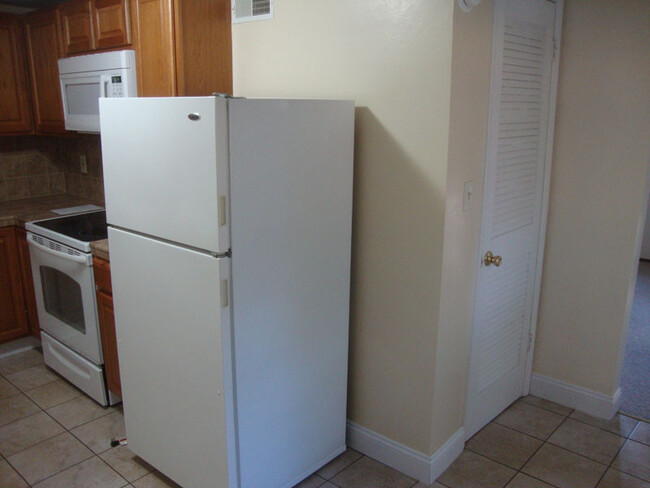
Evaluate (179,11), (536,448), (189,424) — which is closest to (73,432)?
(189,424)

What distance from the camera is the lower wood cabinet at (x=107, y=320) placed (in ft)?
8.31

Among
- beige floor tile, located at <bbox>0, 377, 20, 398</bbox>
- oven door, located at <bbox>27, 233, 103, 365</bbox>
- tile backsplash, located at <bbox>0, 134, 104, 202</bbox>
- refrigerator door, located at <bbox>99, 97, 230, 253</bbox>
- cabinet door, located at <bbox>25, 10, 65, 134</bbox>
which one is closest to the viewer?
refrigerator door, located at <bbox>99, 97, 230, 253</bbox>

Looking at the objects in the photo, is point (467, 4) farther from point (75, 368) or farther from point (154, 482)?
point (75, 368)

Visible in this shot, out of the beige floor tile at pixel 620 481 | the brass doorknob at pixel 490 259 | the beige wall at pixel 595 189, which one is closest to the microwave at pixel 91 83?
the brass doorknob at pixel 490 259

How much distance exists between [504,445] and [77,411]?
210 centimetres

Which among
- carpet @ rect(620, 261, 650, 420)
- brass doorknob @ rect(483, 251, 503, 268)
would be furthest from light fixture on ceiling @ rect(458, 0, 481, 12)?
carpet @ rect(620, 261, 650, 420)

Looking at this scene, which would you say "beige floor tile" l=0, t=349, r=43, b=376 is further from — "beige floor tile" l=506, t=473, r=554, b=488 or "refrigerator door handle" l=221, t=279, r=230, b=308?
"beige floor tile" l=506, t=473, r=554, b=488

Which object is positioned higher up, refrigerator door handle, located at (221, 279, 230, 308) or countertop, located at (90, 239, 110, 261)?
refrigerator door handle, located at (221, 279, 230, 308)

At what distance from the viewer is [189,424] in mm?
2004

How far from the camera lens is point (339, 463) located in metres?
2.38

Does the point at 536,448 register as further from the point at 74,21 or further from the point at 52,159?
the point at 52,159

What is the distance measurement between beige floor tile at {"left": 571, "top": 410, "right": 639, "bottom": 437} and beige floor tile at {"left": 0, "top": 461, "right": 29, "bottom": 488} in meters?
2.57

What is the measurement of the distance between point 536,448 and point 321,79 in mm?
1912

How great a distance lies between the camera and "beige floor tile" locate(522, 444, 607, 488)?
7.41 ft
